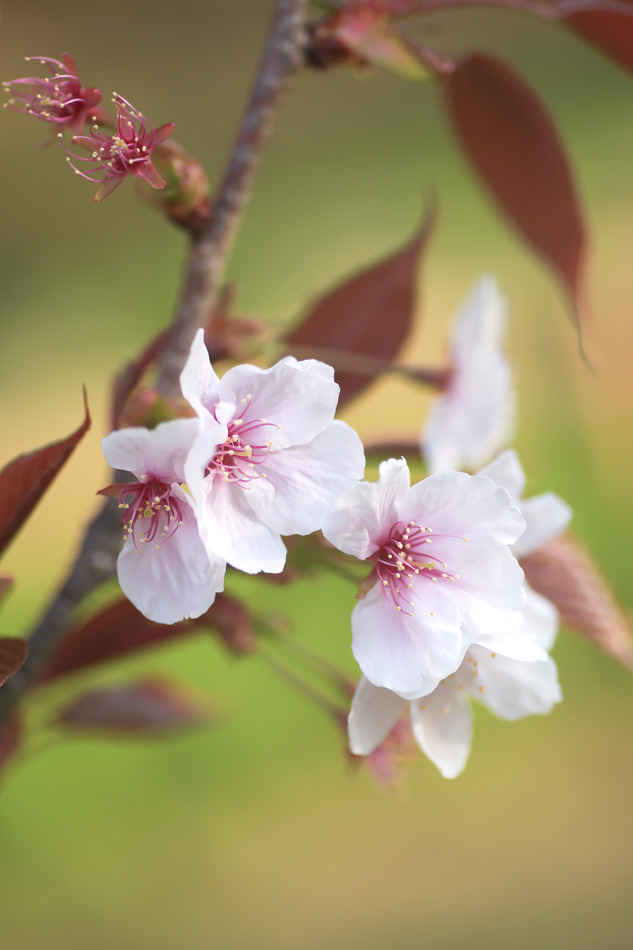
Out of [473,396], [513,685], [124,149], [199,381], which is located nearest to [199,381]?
[199,381]

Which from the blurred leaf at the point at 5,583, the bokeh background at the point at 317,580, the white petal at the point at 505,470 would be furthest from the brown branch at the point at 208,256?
the bokeh background at the point at 317,580

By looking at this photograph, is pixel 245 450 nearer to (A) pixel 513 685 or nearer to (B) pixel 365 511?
(B) pixel 365 511

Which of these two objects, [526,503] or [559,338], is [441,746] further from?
[559,338]

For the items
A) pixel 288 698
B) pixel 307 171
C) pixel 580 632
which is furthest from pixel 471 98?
pixel 307 171

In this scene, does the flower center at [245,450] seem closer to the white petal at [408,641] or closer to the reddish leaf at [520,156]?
the white petal at [408,641]

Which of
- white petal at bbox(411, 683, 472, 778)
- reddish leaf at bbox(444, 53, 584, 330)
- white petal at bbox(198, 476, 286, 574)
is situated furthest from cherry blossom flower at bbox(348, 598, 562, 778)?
reddish leaf at bbox(444, 53, 584, 330)

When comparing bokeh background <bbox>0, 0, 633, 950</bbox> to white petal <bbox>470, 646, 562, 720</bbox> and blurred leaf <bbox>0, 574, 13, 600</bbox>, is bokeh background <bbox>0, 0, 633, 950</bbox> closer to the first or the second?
white petal <bbox>470, 646, 562, 720</bbox>

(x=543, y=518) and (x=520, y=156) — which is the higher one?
(x=520, y=156)
